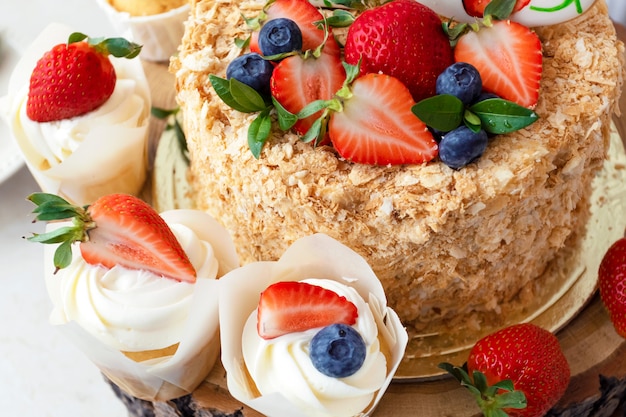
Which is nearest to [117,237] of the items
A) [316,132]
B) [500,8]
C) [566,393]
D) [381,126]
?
[316,132]

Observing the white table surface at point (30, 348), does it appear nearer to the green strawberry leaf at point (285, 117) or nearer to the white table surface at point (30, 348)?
the white table surface at point (30, 348)

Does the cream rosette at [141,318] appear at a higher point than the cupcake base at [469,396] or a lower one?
higher

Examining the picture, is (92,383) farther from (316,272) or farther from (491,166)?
(491,166)

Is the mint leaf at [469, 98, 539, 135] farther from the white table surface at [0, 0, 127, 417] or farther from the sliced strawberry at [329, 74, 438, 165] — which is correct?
the white table surface at [0, 0, 127, 417]

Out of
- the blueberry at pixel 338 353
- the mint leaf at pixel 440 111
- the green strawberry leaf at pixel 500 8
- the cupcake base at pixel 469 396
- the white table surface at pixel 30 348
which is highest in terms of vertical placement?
the green strawberry leaf at pixel 500 8

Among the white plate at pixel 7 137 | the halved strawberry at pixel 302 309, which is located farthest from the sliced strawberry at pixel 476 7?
the white plate at pixel 7 137

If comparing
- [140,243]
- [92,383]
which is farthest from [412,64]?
[92,383]

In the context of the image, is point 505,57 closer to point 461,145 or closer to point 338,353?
point 461,145
